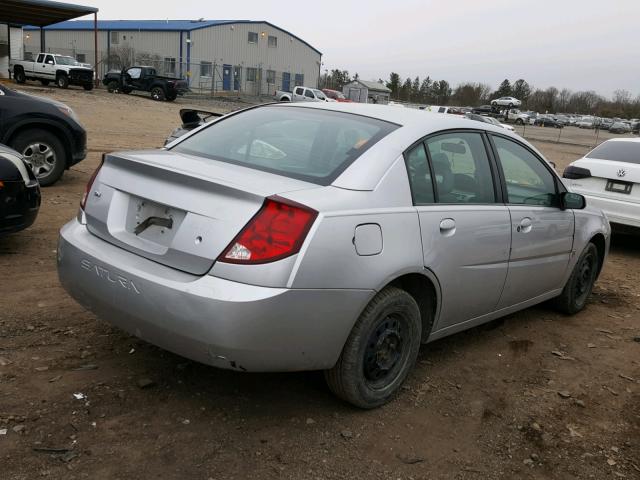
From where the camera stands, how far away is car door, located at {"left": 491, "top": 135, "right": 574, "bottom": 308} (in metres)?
3.98

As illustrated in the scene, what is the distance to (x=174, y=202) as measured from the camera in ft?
9.26

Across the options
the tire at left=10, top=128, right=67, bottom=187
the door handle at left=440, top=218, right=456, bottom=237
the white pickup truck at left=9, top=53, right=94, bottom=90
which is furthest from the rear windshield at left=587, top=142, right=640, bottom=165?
the white pickup truck at left=9, top=53, right=94, bottom=90

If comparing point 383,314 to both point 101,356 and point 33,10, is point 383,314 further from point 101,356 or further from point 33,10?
point 33,10

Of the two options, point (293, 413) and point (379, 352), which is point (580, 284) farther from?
point (293, 413)

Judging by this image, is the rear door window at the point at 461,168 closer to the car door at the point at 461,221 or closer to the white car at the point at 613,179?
the car door at the point at 461,221

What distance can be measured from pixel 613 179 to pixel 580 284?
9.66ft

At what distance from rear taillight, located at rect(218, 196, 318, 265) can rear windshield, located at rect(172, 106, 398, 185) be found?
0.36m

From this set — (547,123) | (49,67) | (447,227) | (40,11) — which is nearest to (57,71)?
(49,67)

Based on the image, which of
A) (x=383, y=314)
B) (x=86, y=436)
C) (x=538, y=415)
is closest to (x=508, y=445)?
(x=538, y=415)

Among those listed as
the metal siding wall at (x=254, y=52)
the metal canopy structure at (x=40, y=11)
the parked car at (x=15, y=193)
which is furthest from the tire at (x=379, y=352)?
the metal siding wall at (x=254, y=52)

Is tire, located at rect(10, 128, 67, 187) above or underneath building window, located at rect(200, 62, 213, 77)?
underneath

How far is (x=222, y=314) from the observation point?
8.34 ft

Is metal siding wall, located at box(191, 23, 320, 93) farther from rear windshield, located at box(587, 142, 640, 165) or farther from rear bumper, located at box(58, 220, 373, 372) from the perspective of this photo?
rear bumper, located at box(58, 220, 373, 372)

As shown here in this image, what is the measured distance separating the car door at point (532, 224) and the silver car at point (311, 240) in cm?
2
